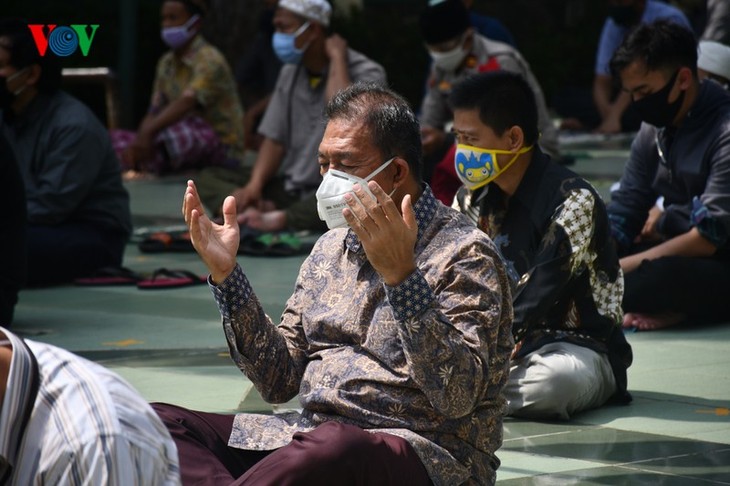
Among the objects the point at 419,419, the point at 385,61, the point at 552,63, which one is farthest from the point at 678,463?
the point at 552,63

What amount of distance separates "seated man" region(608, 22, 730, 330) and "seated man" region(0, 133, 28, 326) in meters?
2.58

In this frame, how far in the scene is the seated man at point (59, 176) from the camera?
746 centimetres

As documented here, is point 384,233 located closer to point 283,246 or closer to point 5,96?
point 5,96

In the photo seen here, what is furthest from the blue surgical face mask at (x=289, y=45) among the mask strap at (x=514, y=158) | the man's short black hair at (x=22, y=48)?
the mask strap at (x=514, y=158)

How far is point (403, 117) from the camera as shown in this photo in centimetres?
343

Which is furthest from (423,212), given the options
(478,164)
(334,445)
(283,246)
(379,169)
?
(283,246)

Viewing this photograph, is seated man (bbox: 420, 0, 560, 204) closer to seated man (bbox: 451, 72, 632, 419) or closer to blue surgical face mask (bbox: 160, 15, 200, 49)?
blue surgical face mask (bbox: 160, 15, 200, 49)

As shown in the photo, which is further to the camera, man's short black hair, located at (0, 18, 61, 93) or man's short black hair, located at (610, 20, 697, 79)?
man's short black hair, located at (0, 18, 61, 93)

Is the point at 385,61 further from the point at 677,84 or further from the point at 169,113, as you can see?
the point at 677,84

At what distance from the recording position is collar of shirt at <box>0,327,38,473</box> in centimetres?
195

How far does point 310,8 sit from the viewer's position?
9289 mm

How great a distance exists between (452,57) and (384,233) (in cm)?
575

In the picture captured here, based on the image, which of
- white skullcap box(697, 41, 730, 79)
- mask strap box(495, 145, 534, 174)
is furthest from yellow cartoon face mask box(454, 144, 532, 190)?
white skullcap box(697, 41, 730, 79)

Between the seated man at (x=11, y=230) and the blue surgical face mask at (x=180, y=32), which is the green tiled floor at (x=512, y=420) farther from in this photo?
the blue surgical face mask at (x=180, y=32)
